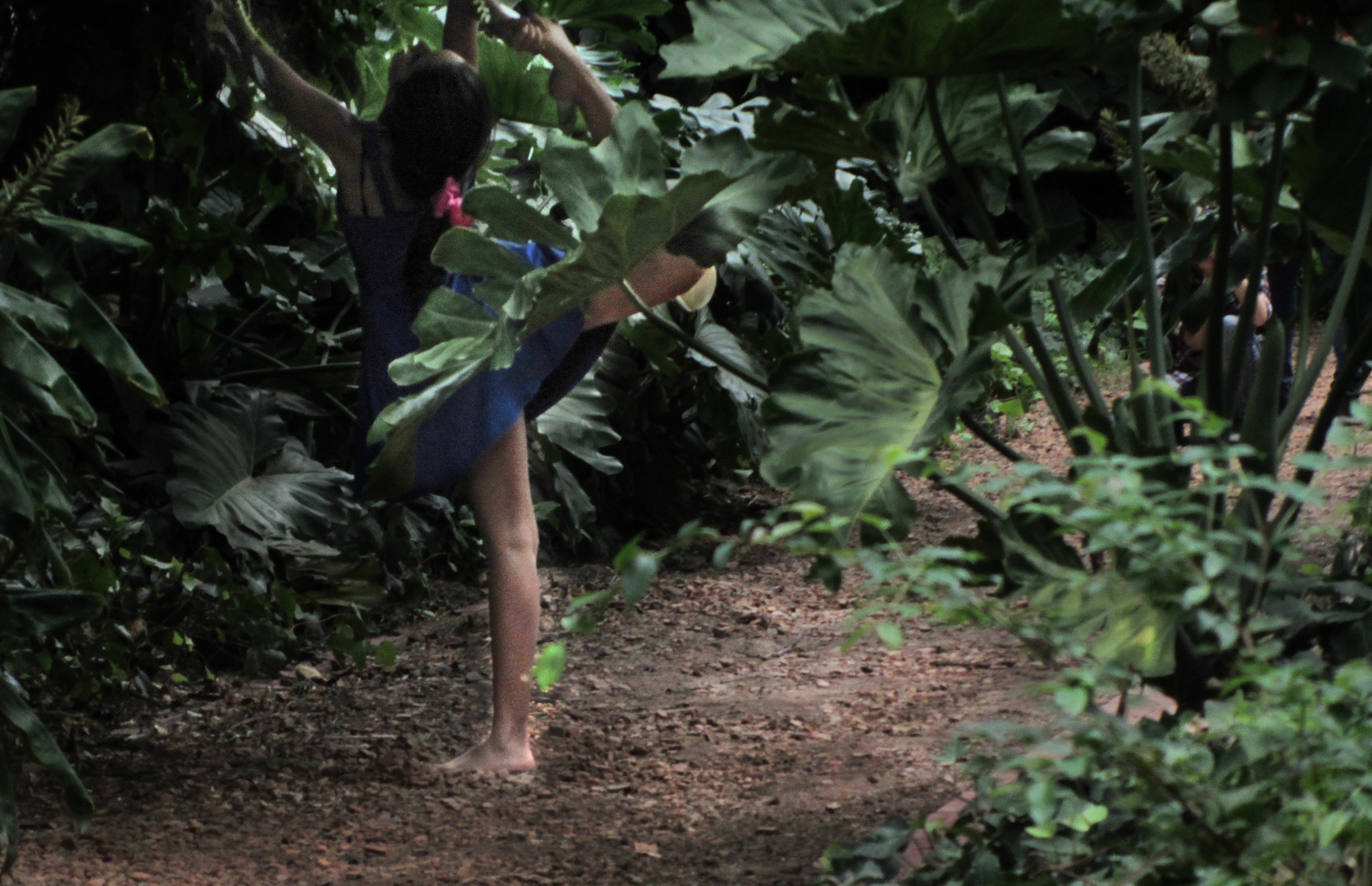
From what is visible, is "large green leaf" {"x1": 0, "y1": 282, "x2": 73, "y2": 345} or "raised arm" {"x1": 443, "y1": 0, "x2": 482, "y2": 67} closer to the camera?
"large green leaf" {"x1": 0, "y1": 282, "x2": 73, "y2": 345}

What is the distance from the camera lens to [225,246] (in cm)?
348

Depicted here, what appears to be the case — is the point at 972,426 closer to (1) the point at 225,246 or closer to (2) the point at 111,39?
(2) the point at 111,39

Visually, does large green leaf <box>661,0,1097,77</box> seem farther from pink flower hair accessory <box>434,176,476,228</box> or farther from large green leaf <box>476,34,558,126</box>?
large green leaf <box>476,34,558,126</box>

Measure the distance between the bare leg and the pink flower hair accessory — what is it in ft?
1.28

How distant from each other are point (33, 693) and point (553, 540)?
6.58 feet

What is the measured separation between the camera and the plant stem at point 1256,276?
1.95 meters

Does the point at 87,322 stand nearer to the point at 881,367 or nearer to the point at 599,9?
the point at 881,367

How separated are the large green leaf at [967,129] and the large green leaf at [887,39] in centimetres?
38

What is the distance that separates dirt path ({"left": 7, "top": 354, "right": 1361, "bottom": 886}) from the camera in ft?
7.82

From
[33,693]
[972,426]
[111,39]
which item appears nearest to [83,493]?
[33,693]

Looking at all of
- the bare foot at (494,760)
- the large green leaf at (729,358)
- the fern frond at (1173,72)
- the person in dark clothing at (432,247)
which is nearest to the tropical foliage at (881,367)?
the fern frond at (1173,72)

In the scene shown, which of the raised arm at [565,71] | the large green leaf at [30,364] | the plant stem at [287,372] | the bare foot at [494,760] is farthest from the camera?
the plant stem at [287,372]

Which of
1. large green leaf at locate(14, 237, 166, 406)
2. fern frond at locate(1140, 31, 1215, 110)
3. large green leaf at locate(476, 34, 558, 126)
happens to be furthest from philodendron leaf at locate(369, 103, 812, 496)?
large green leaf at locate(476, 34, 558, 126)

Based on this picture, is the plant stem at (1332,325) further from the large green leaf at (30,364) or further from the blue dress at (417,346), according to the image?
the large green leaf at (30,364)
